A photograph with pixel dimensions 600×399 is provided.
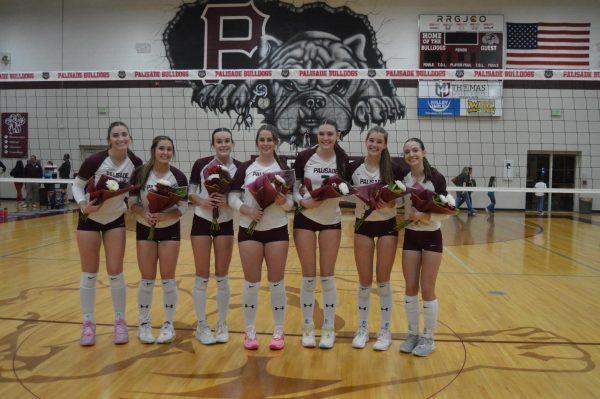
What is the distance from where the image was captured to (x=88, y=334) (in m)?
3.65

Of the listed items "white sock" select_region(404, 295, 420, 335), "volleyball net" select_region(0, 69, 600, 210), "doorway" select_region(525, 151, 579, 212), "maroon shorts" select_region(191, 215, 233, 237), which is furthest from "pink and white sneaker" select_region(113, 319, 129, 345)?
"doorway" select_region(525, 151, 579, 212)

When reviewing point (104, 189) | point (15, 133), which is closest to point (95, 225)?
point (104, 189)

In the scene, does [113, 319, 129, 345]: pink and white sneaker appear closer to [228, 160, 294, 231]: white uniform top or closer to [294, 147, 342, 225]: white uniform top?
[228, 160, 294, 231]: white uniform top

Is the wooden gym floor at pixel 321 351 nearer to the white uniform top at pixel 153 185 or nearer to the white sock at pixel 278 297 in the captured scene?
the white sock at pixel 278 297

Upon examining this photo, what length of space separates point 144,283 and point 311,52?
12.9 m

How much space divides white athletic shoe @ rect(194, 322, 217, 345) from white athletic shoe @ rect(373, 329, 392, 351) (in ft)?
4.11

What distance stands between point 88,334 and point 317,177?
2131mm

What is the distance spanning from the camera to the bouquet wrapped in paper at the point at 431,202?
3.25m

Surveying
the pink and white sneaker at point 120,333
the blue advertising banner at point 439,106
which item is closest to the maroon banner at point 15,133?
the blue advertising banner at point 439,106

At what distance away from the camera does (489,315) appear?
455cm

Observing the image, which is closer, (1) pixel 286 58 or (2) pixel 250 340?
(2) pixel 250 340

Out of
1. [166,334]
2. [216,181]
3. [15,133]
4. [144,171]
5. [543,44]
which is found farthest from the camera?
[15,133]

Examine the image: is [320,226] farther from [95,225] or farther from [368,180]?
[95,225]

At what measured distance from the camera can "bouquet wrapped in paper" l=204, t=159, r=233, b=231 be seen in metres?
3.40
